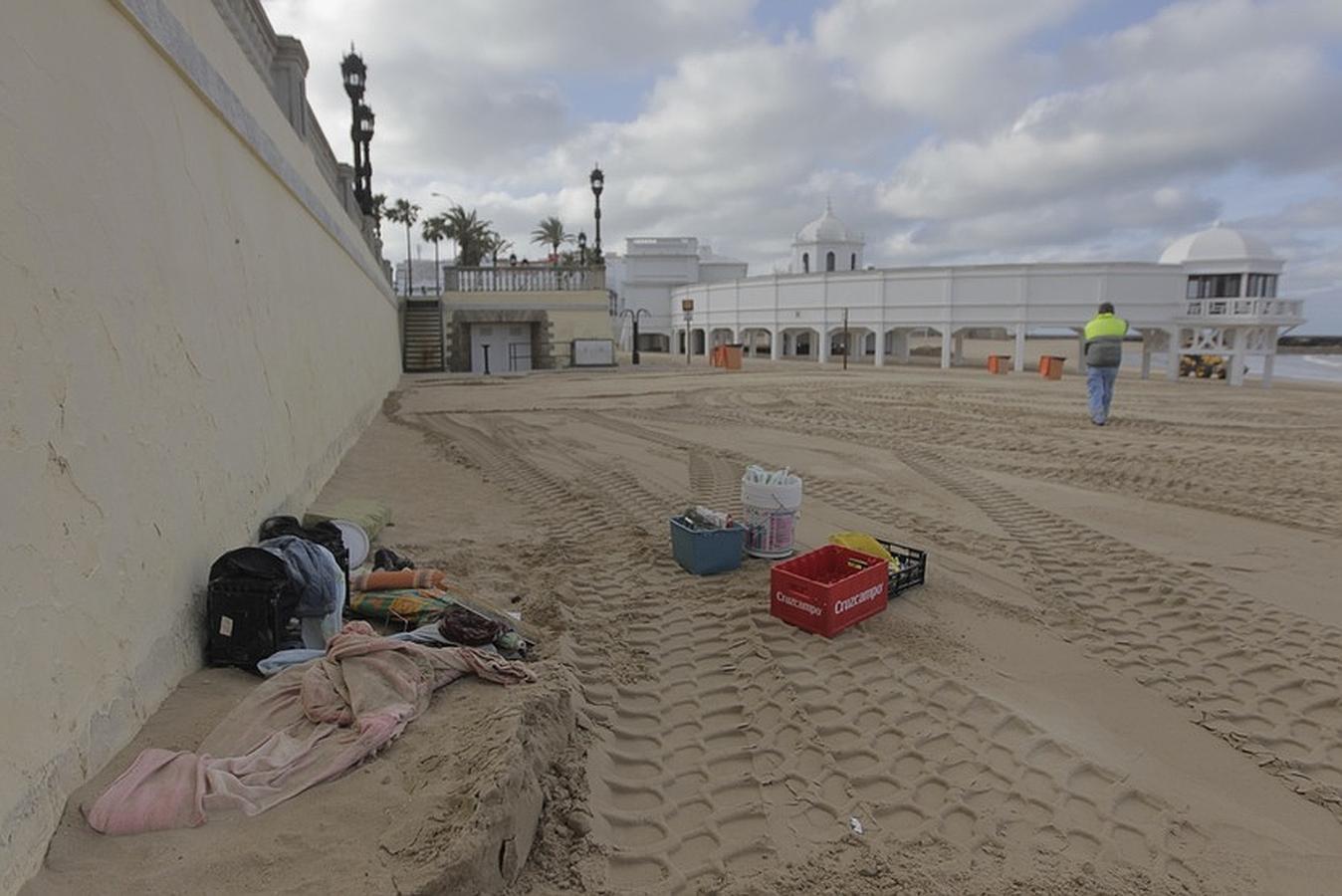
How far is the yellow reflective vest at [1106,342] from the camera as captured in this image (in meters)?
12.8

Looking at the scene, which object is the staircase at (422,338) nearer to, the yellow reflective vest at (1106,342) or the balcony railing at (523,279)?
the balcony railing at (523,279)

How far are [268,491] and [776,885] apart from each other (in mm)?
4187

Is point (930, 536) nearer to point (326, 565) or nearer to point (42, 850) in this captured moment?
point (326, 565)

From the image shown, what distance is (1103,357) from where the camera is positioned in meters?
12.9

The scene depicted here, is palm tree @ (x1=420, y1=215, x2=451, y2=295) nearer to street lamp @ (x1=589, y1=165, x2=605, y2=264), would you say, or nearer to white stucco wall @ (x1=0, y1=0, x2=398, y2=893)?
street lamp @ (x1=589, y1=165, x2=605, y2=264)

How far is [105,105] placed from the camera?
3098 millimetres

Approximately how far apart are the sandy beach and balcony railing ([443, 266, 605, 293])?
73.4 ft

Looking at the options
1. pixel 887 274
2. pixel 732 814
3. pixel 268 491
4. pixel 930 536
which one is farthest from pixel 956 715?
pixel 887 274

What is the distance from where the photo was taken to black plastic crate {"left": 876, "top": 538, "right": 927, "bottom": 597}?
499 centimetres

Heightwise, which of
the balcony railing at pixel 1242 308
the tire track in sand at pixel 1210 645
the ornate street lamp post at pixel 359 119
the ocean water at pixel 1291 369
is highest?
the ornate street lamp post at pixel 359 119

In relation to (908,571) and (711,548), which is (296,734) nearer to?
(711,548)

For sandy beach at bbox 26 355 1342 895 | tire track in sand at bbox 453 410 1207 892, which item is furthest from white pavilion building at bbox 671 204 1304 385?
tire track in sand at bbox 453 410 1207 892

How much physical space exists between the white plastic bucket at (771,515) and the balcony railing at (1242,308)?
27.8 metres

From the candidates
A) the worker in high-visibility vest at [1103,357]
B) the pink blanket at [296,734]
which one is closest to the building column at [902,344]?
the worker in high-visibility vest at [1103,357]
